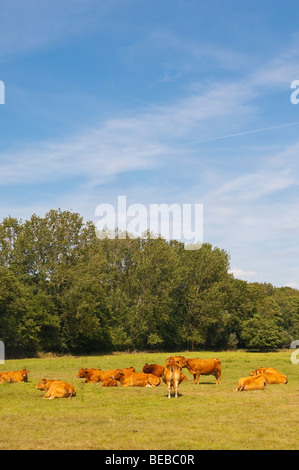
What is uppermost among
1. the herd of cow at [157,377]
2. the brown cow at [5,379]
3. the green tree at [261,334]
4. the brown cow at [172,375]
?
the brown cow at [172,375]

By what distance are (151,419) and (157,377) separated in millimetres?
8739

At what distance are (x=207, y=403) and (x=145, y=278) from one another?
58894 mm

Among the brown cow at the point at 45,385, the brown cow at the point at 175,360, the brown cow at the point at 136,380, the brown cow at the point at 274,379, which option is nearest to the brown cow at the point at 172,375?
the brown cow at the point at 175,360

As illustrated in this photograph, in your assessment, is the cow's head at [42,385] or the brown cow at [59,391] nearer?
the brown cow at [59,391]

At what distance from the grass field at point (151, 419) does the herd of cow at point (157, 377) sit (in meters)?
0.49

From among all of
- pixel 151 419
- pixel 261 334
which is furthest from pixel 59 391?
pixel 261 334

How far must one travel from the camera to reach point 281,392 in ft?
59.6

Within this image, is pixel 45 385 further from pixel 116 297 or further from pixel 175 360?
pixel 116 297

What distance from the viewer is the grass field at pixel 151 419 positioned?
32.7 feet

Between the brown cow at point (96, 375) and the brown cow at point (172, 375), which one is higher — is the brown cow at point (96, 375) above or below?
below

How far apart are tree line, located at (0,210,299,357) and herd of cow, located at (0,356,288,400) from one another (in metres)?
25.8

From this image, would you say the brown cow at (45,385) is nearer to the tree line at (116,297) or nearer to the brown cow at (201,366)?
the brown cow at (201,366)

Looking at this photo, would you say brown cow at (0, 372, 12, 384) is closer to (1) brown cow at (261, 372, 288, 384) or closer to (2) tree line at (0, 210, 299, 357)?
(1) brown cow at (261, 372, 288, 384)
